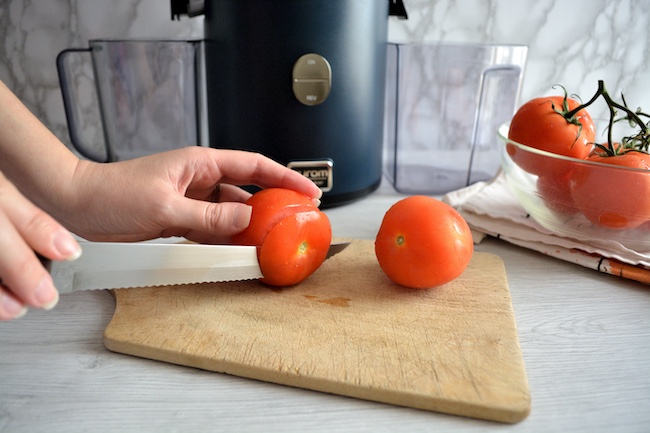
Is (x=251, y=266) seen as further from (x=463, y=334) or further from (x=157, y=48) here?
(x=157, y=48)

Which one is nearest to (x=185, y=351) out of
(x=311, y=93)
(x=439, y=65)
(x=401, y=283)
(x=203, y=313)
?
(x=203, y=313)

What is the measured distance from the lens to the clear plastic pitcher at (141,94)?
1.04m

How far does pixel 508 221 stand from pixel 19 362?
2.40 feet

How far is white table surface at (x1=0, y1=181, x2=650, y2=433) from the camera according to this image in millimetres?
526

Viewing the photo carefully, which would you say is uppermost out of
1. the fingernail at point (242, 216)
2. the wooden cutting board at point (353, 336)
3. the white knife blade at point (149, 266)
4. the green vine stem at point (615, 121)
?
the green vine stem at point (615, 121)

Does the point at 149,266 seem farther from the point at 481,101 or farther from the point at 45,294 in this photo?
the point at 481,101

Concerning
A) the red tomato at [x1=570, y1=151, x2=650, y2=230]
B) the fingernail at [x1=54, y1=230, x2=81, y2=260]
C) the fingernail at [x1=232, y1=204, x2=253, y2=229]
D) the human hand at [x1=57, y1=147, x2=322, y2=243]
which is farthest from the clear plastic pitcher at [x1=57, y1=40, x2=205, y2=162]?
the red tomato at [x1=570, y1=151, x2=650, y2=230]

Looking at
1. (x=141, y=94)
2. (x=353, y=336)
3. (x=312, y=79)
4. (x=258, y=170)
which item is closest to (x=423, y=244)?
(x=353, y=336)

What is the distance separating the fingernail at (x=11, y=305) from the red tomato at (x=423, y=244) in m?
0.41

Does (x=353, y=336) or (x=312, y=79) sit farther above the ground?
(x=312, y=79)

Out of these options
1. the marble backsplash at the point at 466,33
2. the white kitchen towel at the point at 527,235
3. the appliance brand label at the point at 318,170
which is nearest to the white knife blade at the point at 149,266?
the appliance brand label at the point at 318,170

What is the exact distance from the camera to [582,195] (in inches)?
31.3

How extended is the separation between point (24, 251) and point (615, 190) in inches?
27.8

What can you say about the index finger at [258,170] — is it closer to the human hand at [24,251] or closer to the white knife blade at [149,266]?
the white knife blade at [149,266]
